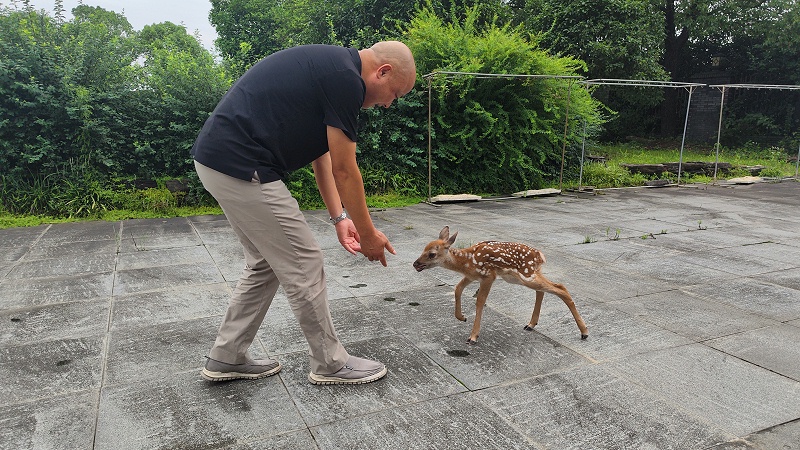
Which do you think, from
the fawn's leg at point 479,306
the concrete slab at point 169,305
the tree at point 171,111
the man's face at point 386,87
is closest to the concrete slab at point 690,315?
the fawn's leg at point 479,306

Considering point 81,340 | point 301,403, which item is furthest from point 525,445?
point 81,340

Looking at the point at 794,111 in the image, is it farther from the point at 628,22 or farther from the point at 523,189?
the point at 523,189

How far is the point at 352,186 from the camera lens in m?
2.69

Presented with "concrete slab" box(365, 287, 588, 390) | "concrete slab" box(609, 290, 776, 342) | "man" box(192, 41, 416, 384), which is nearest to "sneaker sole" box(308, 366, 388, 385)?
"man" box(192, 41, 416, 384)

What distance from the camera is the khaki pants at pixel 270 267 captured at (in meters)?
2.73

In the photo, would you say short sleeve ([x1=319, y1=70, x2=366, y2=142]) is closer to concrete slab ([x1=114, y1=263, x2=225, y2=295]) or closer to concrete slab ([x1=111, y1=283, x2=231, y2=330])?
concrete slab ([x1=111, y1=283, x2=231, y2=330])

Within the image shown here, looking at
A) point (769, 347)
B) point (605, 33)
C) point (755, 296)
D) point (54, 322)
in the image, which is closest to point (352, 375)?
point (54, 322)

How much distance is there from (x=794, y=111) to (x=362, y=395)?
23.9 meters

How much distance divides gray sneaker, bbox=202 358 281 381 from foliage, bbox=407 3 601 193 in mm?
8327

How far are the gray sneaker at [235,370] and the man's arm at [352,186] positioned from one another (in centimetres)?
95

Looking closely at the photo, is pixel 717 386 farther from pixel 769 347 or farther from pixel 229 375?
pixel 229 375

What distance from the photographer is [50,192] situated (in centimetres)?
902

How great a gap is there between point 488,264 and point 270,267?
1.48 meters

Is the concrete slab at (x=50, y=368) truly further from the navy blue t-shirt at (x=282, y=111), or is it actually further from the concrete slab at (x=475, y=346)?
the concrete slab at (x=475, y=346)
